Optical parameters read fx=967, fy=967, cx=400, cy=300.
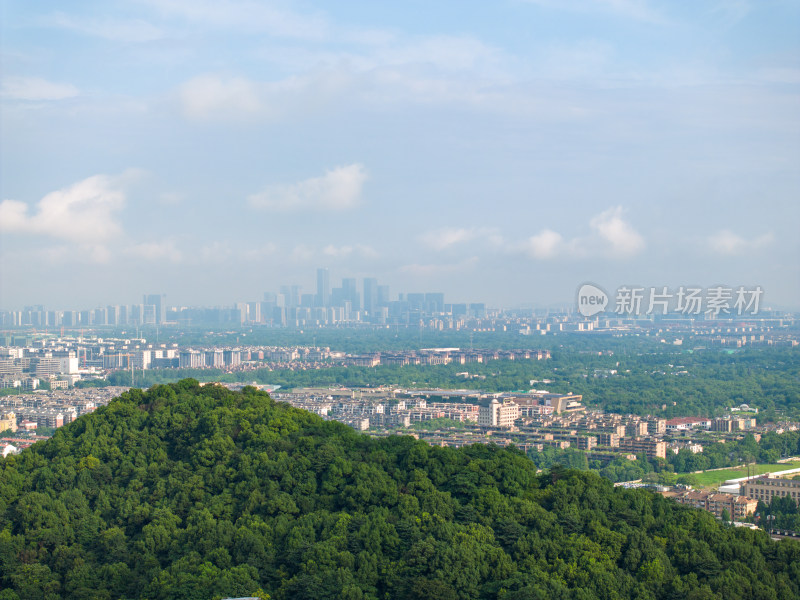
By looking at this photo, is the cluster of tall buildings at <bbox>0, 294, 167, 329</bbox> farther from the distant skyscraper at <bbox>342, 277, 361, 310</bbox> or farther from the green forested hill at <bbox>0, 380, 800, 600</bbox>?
the green forested hill at <bbox>0, 380, 800, 600</bbox>

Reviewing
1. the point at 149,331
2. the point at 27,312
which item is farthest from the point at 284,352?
the point at 27,312

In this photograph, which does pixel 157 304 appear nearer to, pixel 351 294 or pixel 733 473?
pixel 351 294

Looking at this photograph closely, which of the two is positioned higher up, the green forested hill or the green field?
the green forested hill

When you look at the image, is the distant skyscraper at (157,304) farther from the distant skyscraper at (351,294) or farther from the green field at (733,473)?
the green field at (733,473)

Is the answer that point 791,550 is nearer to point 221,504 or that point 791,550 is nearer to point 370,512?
point 370,512

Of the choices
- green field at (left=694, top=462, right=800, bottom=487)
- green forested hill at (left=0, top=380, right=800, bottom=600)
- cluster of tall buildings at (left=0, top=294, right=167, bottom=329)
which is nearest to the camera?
green forested hill at (left=0, top=380, right=800, bottom=600)

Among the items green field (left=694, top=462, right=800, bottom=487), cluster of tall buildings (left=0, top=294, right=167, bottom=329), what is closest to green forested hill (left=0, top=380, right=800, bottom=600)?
green field (left=694, top=462, right=800, bottom=487)
